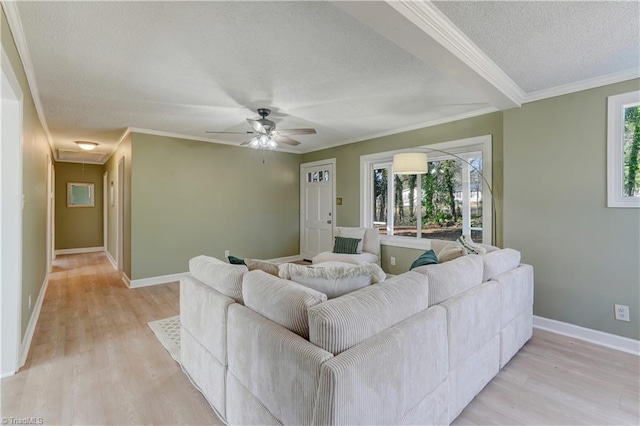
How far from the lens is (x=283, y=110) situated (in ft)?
11.9

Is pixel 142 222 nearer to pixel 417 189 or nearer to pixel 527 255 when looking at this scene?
pixel 417 189

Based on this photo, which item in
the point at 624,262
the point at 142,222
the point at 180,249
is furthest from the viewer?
the point at 180,249

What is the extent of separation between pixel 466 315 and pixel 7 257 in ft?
10.7

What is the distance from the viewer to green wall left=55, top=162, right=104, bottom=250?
24.7 ft

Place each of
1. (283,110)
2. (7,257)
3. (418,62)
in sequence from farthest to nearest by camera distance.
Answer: (283,110) < (418,62) < (7,257)

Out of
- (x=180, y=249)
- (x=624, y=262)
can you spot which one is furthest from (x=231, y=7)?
(x=180, y=249)

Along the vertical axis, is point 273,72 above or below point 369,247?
above

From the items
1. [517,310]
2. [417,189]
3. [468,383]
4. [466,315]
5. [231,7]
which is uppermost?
[231,7]

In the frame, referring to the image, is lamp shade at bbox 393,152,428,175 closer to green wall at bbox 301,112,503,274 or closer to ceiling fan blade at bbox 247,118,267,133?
green wall at bbox 301,112,503,274

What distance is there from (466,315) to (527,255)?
76.0 inches

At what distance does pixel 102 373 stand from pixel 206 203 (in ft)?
10.8

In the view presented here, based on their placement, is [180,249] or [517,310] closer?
[517,310]

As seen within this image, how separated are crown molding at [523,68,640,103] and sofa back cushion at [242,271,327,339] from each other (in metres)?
3.18

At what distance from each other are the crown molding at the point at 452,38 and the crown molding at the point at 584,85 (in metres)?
0.45
